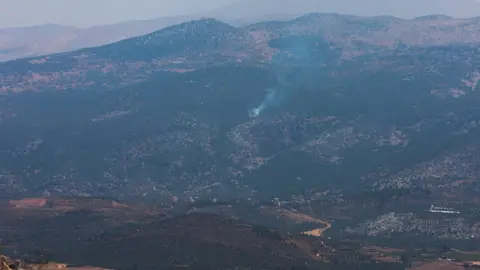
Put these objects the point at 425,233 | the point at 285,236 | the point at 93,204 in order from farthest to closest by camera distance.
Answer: the point at 93,204, the point at 425,233, the point at 285,236

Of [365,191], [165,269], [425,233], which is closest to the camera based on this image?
[165,269]

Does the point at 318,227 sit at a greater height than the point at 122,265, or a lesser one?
lesser

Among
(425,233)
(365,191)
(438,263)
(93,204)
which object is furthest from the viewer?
(365,191)

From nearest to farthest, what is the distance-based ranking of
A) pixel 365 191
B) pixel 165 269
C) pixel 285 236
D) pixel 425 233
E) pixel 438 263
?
1. pixel 165 269
2. pixel 438 263
3. pixel 285 236
4. pixel 425 233
5. pixel 365 191

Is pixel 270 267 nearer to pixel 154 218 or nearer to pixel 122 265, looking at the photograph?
pixel 122 265

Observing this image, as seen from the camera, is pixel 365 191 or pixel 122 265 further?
pixel 365 191

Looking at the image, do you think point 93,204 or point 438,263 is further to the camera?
point 93,204

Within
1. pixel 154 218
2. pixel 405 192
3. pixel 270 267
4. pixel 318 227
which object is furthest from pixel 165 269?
pixel 405 192

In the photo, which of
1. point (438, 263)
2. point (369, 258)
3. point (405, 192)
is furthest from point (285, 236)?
point (405, 192)

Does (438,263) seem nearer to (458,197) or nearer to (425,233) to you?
(425,233)
